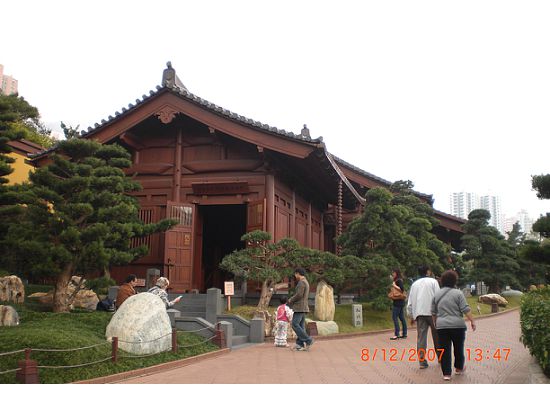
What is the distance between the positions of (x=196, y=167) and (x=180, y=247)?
2.84m

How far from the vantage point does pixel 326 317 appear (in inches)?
573

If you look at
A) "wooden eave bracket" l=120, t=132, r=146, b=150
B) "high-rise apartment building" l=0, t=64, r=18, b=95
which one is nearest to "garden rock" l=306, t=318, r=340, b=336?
"wooden eave bracket" l=120, t=132, r=146, b=150

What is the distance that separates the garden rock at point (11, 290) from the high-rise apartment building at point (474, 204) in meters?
97.8

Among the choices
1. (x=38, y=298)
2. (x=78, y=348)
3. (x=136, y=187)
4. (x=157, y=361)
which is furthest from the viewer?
(x=136, y=187)

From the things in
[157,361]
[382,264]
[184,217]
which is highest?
[184,217]

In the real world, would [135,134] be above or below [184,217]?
above

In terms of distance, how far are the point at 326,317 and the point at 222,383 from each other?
792 centimetres

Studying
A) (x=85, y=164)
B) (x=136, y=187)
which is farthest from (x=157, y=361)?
(x=136, y=187)

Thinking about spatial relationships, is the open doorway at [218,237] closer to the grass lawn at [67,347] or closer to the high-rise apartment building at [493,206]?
the grass lawn at [67,347]

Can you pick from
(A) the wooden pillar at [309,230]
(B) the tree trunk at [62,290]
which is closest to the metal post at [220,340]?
(B) the tree trunk at [62,290]

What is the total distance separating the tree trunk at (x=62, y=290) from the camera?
11.5 metres

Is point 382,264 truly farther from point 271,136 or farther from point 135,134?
point 135,134

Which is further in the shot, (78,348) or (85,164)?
(85,164)

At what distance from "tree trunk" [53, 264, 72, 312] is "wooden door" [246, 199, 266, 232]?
239 inches
